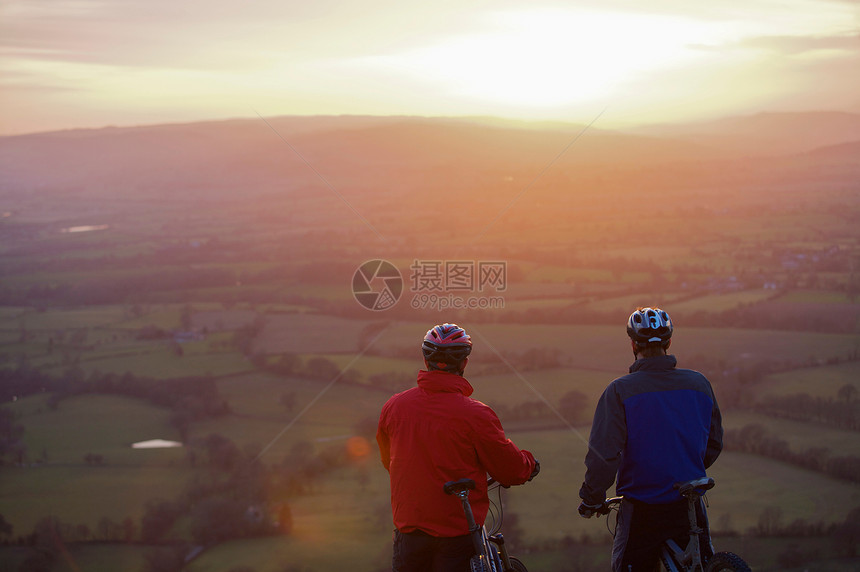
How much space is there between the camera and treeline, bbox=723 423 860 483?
78.7ft

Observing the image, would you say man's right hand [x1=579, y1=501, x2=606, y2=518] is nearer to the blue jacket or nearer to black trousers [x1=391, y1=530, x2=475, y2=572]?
the blue jacket

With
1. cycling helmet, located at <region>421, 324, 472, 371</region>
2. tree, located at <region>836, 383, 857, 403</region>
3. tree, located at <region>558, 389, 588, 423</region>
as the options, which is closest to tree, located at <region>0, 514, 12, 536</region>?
tree, located at <region>558, 389, 588, 423</region>

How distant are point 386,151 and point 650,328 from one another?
10805cm

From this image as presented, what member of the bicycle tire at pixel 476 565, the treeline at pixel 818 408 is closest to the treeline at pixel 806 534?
the treeline at pixel 818 408

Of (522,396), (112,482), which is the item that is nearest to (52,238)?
(112,482)

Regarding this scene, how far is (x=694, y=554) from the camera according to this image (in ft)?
12.5

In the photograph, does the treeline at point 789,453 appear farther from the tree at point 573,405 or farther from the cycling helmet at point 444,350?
the cycling helmet at point 444,350

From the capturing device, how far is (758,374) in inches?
1342

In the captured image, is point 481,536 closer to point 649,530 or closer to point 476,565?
point 476,565

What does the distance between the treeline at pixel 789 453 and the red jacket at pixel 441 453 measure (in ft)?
78.7

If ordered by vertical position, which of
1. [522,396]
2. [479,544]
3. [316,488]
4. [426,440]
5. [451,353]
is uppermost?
[451,353]

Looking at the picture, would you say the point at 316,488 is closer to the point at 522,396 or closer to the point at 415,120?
the point at 522,396

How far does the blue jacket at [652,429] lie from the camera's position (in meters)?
3.88

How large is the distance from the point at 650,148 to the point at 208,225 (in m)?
63.7
